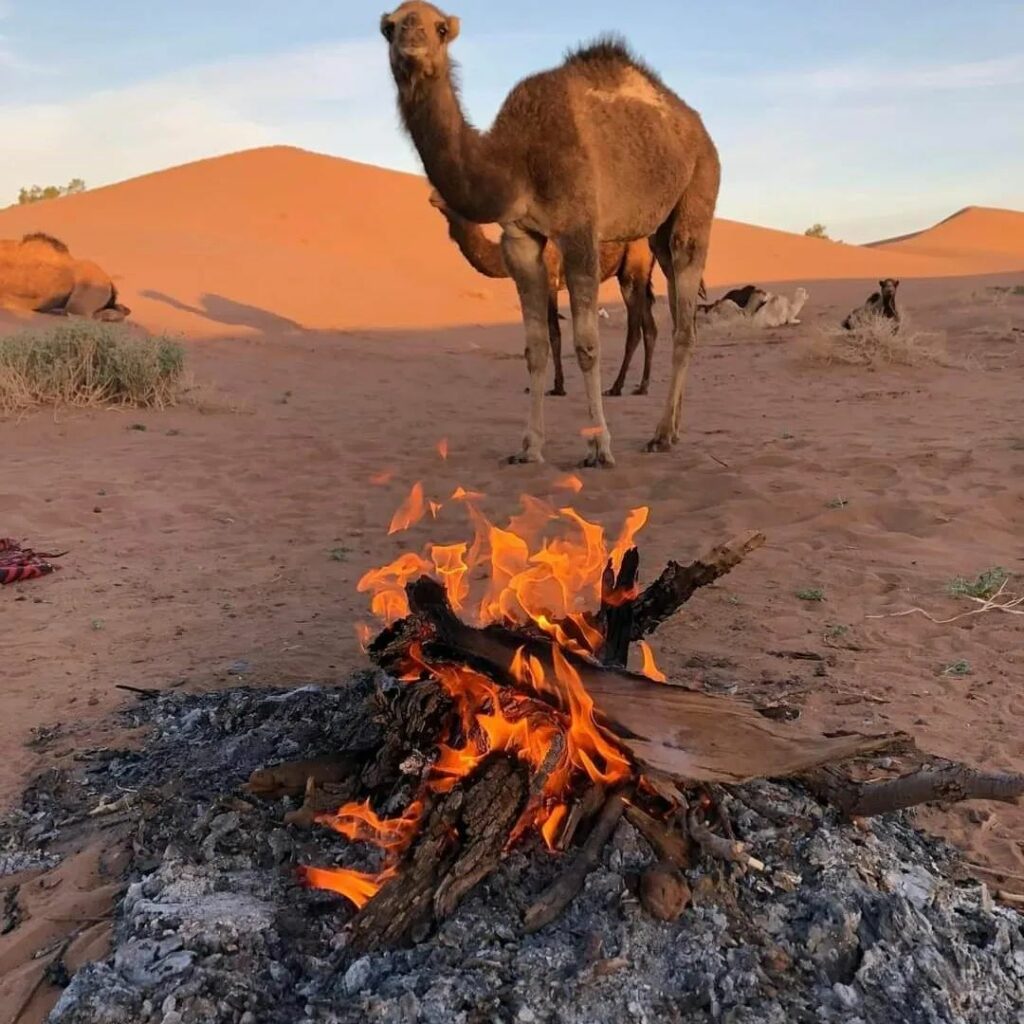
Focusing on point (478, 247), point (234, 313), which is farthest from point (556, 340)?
point (234, 313)

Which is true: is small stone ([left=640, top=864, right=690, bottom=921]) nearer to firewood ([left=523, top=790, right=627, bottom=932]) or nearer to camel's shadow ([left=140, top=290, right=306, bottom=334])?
firewood ([left=523, top=790, right=627, bottom=932])

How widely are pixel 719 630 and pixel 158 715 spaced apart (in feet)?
7.84

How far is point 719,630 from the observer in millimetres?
4508

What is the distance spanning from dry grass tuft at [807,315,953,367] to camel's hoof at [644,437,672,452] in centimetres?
597

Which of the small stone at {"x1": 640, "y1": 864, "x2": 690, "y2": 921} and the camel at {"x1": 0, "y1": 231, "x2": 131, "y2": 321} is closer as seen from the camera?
the small stone at {"x1": 640, "y1": 864, "x2": 690, "y2": 921}

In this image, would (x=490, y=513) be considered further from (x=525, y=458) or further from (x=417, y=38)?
(x=417, y=38)

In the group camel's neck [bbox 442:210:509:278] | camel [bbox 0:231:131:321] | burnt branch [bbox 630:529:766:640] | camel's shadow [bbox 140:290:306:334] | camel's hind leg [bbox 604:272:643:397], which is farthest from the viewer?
camel's shadow [bbox 140:290:306:334]

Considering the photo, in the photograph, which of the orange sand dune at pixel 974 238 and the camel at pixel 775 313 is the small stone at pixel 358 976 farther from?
the orange sand dune at pixel 974 238

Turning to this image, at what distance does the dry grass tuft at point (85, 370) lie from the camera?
10023 millimetres

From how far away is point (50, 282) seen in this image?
16.8 metres

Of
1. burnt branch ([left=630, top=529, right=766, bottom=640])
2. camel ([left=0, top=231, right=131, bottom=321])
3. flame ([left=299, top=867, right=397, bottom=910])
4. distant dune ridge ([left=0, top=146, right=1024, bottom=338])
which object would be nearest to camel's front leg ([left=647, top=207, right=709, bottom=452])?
burnt branch ([left=630, top=529, right=766, bottom=640])

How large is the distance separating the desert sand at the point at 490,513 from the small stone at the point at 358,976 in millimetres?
690

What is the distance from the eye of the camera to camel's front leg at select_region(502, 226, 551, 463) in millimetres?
7180

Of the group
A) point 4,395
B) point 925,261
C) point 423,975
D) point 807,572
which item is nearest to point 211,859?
point 423,975
